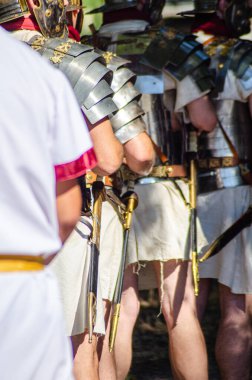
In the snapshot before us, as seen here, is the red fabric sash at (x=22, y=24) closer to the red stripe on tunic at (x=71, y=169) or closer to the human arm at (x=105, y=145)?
the human arm at (x=105, y=145)

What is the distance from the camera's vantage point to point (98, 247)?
452 centimetres

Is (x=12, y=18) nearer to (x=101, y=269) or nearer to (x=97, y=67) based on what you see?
(x=97, y=67)

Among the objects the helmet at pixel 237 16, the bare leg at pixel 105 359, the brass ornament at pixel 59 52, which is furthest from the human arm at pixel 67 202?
the helmet at pixel 237 16

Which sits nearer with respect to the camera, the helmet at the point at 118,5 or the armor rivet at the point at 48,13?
the armor rivet at the point at 48,13

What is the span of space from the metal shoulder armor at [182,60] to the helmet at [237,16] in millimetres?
597

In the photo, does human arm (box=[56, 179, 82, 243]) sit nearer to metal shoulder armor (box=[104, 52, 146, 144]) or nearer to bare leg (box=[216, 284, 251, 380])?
metal shoulder armor (box=[104, 52, 146, 144])

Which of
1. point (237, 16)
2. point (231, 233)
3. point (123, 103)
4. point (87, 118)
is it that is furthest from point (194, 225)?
point (87, 118)

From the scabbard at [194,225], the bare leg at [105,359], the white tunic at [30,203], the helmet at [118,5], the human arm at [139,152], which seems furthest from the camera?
the helmet at [118,5]

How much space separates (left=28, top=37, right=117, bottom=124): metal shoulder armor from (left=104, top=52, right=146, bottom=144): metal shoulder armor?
0.31 metres

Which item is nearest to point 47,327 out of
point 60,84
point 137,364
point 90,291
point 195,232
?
point 60,84

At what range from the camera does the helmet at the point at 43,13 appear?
14.4 ft

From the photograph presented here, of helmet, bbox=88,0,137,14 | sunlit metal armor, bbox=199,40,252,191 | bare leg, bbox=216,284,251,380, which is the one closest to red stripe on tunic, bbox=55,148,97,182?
helmet, bbox=88,0,137,14

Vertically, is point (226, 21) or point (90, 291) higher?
point (226, 21)

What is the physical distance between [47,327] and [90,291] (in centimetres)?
149
